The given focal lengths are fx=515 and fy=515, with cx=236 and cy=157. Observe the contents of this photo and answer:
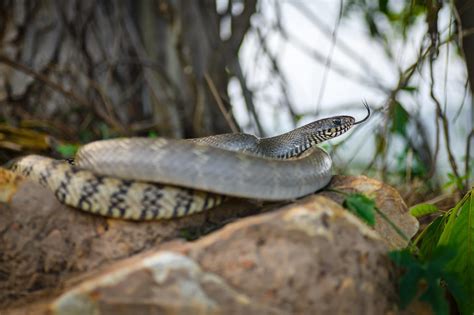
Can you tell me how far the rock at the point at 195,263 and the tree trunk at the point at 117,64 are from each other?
3.67 meters

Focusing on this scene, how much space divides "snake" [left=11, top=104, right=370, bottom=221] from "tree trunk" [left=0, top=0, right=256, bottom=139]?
374cm

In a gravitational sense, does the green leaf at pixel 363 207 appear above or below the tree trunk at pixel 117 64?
above

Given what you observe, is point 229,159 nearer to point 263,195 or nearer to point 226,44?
point 263,195

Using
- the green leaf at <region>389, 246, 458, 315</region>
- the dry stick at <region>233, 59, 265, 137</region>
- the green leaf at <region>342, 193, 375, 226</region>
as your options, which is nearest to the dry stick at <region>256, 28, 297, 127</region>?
the dry stick at <region>233, 59, 265, 137</region>

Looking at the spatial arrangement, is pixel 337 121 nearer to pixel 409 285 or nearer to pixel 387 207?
pixel 387 207

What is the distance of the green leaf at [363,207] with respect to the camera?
2.97 m

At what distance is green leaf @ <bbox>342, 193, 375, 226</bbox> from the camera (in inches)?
117

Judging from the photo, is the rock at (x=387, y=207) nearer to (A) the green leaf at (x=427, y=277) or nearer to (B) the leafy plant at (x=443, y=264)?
(B) the leafy plant at (x=443, y=264)

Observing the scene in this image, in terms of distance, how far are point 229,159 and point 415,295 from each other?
1.28 meters

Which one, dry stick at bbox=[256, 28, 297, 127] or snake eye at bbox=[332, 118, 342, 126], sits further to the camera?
dry stick at bbox=[256, 28, 297, 127]

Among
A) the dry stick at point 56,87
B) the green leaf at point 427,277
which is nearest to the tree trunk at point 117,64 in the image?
the dry stick at point 56,87

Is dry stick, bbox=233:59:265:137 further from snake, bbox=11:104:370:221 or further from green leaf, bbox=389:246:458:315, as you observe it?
green leaf, bbox=389:246:458:315

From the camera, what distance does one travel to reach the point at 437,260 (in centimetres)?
274

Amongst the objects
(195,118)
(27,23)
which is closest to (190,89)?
(195,118)
